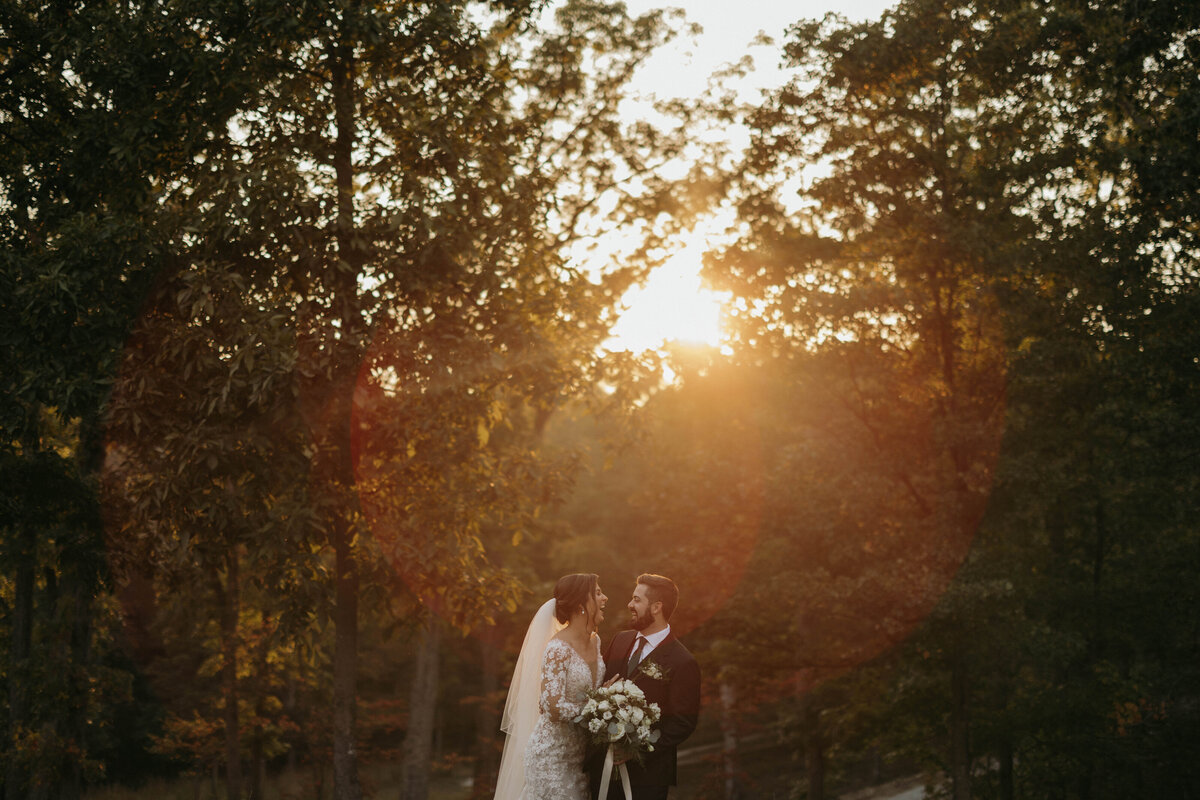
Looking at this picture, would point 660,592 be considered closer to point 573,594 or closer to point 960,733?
point 573,594

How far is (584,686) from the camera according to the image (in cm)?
723

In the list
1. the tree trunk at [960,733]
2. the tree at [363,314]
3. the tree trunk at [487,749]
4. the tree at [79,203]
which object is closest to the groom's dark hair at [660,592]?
the tree at [363,314]

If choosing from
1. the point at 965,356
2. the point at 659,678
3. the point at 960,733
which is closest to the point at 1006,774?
the point at 960,733

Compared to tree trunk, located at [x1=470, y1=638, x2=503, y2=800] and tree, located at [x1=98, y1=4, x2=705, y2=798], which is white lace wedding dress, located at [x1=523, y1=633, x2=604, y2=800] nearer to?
tree, located at [x1=98, y1=4, x2=705, y2=798]

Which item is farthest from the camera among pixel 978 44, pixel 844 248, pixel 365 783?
pixel 365 783

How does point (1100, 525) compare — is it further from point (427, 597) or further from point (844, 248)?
point (427, 597)

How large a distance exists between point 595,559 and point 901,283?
21670 mm

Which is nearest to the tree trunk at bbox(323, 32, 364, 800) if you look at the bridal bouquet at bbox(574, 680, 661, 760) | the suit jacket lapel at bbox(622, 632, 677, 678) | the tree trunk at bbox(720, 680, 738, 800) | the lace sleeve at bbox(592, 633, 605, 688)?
the lace sleeve at bbox(592, 633, 605, 688)

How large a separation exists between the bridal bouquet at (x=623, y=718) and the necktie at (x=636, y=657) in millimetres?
259

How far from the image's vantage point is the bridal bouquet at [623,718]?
666 centimetres

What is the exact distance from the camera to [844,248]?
19.4 m

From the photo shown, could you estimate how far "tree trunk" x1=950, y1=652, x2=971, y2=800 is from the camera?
1862 cm

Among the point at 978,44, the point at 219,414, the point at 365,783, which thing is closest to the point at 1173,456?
the point at 978,44

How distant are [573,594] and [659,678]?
0.85 m
